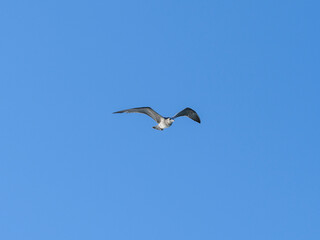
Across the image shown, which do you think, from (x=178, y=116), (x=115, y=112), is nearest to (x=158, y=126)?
(x=178, y=116)

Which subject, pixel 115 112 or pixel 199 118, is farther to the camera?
pixel 199 118

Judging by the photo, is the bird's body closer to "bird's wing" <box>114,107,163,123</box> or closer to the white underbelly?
the white underbelly

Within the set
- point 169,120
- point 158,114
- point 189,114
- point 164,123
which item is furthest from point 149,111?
point 189,114

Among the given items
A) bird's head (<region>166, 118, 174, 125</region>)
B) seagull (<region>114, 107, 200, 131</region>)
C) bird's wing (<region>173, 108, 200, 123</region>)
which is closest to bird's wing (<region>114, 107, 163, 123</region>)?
seagull (<region>114, 107, 200, 131</region>)

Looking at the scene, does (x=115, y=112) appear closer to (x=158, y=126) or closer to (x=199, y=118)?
(x=158, y=126)

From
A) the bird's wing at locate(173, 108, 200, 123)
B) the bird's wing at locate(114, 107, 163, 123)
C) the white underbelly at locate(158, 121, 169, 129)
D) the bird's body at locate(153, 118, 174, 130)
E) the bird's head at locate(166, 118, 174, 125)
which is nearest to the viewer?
the bird's wing at locate(114, 107, 163, 123)

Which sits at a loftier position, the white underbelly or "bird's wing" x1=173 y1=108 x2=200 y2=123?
"bird's wing" x1=173 y1=108 x2=200 y2=123

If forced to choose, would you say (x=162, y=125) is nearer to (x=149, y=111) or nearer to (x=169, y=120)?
(x=169, y=120)

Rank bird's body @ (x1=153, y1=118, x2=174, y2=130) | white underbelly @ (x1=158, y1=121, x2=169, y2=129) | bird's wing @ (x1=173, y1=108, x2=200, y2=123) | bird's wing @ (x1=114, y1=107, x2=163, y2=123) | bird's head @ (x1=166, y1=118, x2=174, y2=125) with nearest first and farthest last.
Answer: bird's wing @ (x1=114, y1=107, x2=163, y2=123) < bird's head @ (x1=166, y1=118, x2=174, y2=125) < bird's body @ (x1=153, y1=118, x2=174, y2=130) < white underbelly @ (x1=158, y1=121, x2=169, y2=129) < bird's wing @ (x1=173, y1=108, x2=200, y2=123)

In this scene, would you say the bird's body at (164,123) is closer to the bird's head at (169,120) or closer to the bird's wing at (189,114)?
the bird's head at (169,120)

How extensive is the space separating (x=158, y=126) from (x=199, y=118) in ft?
17.3

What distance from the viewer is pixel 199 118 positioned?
51656 mm

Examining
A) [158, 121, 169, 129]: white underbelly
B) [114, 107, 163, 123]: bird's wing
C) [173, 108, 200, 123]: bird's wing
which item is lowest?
[158, 121, 169, 129]: white underbelly

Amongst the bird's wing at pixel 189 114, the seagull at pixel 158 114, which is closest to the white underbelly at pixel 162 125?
the seagull at pixel 158 114
